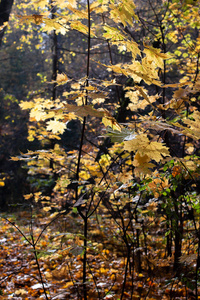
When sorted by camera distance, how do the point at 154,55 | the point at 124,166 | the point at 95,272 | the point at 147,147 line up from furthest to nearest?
1. the point at 95,272
2. the point at 124,166
3. the point at 154,55
4. the point at 147,147

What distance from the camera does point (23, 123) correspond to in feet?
39.1

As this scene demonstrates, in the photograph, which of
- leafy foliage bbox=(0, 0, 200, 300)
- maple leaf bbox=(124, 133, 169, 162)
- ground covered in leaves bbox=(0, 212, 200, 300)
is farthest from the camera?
ground covered in leaves bbox=(0, 212, 200, 300)

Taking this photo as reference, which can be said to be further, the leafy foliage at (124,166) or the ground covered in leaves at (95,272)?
the ground covered in leaves at (95,272)

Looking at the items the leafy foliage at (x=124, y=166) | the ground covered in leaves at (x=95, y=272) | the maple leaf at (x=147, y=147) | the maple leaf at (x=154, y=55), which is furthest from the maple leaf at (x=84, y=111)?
the ground covered in leaves at (x=95, y=272)

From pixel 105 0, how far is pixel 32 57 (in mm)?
14016

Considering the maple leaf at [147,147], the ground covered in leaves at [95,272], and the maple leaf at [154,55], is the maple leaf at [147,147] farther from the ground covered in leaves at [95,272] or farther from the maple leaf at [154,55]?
the ground covered in leaves at [95,272]

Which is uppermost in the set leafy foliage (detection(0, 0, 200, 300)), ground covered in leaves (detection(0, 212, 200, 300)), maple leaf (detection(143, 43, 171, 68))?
maple leaf (detection(143, 43, 171, 68))

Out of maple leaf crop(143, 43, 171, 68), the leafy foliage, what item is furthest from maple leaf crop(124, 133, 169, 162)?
maple leaf crop(143, 43, 171, 68)

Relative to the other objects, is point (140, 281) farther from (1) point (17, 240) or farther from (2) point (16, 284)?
(1) point (17, 240)

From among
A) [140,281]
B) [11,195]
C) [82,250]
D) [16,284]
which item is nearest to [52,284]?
[16,284]

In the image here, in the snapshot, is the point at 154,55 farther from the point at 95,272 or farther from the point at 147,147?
the point at 95,272

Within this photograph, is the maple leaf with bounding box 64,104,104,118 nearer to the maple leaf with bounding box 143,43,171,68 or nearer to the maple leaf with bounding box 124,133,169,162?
the maple leaf with bounding box 124,133,169,162

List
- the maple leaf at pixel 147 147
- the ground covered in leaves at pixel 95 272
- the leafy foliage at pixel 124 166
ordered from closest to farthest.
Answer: the maple leaf at pixel 147 147 < the leafy foliage at pixel 124 166 < the ground covered in leaves at pixel 95 272

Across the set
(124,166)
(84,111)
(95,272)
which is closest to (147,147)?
(84,111)
